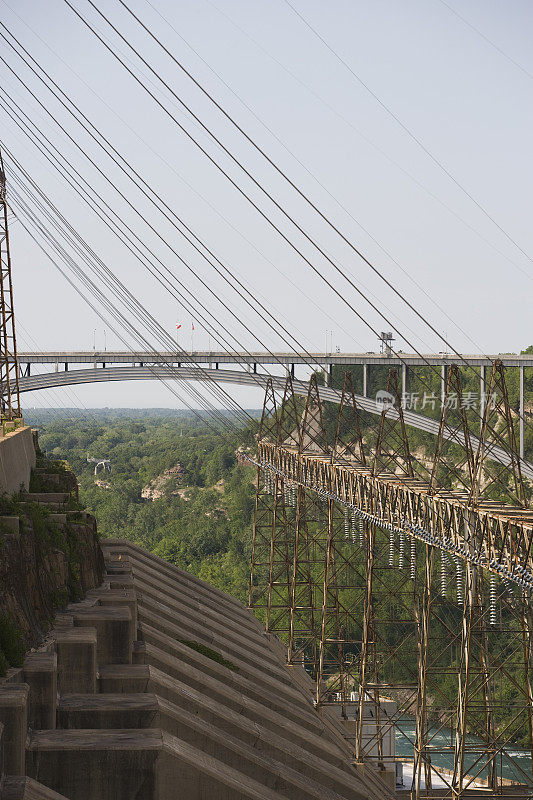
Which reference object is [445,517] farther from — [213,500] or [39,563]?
[213,500]

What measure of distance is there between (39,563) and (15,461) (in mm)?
7576

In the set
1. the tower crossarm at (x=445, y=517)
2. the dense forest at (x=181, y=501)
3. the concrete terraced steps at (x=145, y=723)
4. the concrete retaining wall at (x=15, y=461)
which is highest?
the concrete retaining wall at (x=15, y=461)

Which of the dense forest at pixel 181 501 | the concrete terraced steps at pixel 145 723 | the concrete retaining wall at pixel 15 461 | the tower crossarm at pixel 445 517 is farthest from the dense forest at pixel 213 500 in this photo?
the concrete terraced steps at pixel 145 723

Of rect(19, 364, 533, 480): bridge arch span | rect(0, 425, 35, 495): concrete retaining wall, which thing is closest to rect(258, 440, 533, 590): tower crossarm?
rect(0, 425, 35, 495): concrete retaining wall

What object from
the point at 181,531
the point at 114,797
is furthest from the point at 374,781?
the point at 181,531

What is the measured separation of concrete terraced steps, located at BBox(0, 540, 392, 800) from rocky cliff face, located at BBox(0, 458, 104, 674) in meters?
0.34

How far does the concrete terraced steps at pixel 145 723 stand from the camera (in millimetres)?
11016

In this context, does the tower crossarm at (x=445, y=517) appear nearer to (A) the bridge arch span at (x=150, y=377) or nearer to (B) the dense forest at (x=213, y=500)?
(B) the dense forest at (x=213, y=500)

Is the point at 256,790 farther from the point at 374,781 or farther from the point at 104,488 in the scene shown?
the point at 104,488

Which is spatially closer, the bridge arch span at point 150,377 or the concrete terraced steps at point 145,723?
the concrete terraced steps at point 145,723

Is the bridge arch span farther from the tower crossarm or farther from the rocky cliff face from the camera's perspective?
the rocky cliff face

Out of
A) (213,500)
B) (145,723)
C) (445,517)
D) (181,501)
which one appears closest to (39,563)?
(145,723)

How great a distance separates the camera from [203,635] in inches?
950

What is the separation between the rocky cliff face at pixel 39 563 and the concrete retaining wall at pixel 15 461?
0.53 m
